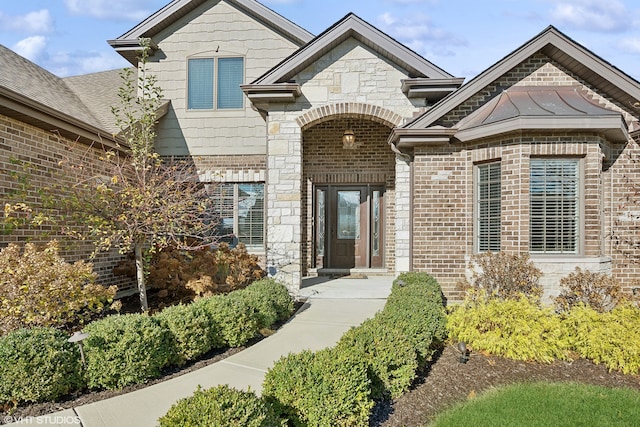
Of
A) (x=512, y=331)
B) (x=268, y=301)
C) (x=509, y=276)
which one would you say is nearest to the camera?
(x=512, y=331)

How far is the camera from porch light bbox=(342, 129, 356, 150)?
1057 centimetres

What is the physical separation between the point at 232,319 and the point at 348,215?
270 inches

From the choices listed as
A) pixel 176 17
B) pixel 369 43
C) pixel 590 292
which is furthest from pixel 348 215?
pixel 176 17

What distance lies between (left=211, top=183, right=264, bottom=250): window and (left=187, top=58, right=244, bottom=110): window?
2.21 meters

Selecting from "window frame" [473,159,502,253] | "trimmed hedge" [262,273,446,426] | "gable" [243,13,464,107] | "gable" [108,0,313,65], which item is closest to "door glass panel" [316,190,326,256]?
"gable" [243,13,464,107]

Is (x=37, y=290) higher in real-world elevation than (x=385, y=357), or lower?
higher

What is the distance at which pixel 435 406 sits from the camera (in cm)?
408

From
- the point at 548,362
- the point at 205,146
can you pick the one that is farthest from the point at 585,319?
the point at 205,146

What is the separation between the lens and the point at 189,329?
15.6ft

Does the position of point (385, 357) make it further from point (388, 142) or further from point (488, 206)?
point (388, 142)

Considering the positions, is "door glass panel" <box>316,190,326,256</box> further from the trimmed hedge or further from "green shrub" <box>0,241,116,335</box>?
"green shrub" <box>0,241,116,335</box>

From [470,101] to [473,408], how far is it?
6.06 metres

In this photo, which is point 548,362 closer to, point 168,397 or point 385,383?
point 385,383

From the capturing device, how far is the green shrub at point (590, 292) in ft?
21.7
